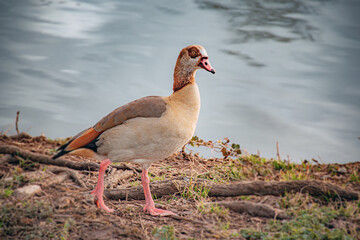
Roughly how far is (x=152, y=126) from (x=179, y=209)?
1.67 meters

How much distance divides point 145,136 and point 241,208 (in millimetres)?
1894

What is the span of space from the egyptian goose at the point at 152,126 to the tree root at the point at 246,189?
779 millimetres

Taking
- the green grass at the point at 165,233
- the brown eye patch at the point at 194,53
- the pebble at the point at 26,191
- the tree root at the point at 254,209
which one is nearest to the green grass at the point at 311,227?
the tree root at the point at 254,209

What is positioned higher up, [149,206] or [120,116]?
[120,116]

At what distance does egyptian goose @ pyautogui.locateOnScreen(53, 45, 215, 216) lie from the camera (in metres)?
5.38

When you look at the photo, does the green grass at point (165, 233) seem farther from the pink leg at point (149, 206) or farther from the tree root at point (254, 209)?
the tree root at point (254, 209)

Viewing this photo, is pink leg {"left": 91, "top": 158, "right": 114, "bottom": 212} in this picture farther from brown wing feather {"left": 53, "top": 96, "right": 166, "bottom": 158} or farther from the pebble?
the pebble

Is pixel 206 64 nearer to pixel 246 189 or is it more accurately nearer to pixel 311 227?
pixel 246 189

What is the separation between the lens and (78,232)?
5.14 m

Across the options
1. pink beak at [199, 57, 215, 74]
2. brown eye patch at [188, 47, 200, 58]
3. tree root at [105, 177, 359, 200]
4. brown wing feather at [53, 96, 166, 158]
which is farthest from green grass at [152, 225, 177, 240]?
brown eye patch at [188, 47, 200, 58]

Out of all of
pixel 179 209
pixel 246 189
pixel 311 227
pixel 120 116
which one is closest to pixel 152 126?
pixel 120 116

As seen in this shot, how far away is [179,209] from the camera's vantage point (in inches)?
244

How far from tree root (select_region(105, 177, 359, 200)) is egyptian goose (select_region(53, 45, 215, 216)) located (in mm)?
779

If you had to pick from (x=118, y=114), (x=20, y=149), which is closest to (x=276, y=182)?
(x=118, y=114)
